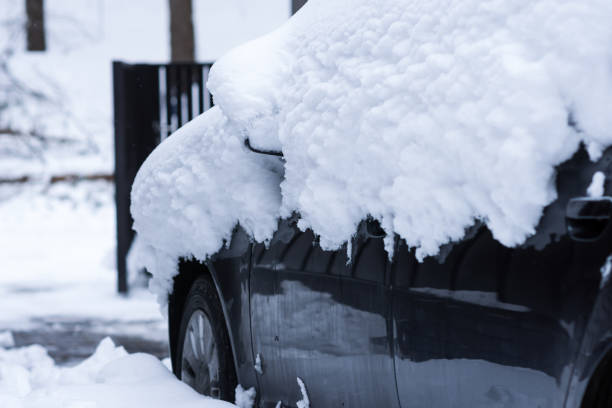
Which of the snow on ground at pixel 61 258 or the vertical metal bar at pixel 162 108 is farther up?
the vertical metal bar at pixel 162 108

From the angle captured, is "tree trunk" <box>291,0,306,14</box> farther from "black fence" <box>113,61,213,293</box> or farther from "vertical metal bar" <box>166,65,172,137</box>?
"vertical metal bar" <box>166,65,172,137</box>

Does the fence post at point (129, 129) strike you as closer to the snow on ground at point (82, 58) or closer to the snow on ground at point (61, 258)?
the snow on ground at point (61, 258)

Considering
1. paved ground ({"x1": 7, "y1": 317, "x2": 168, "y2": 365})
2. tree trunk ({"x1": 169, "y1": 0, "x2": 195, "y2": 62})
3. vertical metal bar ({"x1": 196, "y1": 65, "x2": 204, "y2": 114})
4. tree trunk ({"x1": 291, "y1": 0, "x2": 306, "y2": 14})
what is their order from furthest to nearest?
tree trunk ({"x1": 169, "y1": 0, "x2": 195, "y2": 62}) < vertical metal bar ({"x1": 196, "y1": 65, "x2": 204, "y2": 114}) < paved ground ({"x1": 7, "y1": 317, "x2": 168, "y2": 365}) < tree trunk ({"x1": 291, "y1": 0, "x2": 306, "y2": 14})

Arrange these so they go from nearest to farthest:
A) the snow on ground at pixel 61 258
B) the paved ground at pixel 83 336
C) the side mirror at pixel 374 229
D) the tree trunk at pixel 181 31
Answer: the side mirror at pixel 374 229 → the paved ground at pixel 83 336 → the snow on ground at pixel 61 258 → the tree trunk at pixel 181 31

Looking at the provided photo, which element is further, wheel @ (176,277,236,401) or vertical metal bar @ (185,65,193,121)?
vertical metal bar @ (185,65,193,121)

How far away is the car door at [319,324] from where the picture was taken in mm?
2611

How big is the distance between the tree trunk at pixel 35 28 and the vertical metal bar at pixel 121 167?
16424mm

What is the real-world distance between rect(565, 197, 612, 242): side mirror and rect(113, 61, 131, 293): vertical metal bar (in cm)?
713

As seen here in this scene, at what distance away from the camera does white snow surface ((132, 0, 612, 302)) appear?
1.95m

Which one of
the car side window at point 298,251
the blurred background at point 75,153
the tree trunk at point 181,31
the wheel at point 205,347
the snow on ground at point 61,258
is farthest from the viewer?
the tree trunk at point 181,31

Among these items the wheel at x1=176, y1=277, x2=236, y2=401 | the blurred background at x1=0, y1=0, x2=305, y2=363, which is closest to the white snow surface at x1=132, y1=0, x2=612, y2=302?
the wheel at x1=176, y1=277, x2=236, y2=401

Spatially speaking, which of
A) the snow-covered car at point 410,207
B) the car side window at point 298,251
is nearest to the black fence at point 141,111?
the snow-covered car at point 410,207

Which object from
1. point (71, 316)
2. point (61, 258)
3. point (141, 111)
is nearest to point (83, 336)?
point (71, 316)

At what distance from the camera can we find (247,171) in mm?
3379
